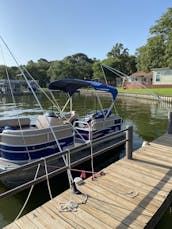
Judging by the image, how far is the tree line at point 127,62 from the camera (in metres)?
30.0

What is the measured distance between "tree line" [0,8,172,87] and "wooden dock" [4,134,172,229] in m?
8.97

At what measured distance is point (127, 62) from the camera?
5625 cm

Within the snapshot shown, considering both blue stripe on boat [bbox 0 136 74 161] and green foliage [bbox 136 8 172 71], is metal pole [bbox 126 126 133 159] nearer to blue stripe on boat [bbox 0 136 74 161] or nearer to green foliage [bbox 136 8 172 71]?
blue stripe on boat [bbox 0 136 74 161]

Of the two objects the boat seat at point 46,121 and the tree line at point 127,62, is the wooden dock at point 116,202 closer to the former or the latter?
the boat seat at point 46,121

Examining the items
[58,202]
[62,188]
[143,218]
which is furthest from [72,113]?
[143,218]

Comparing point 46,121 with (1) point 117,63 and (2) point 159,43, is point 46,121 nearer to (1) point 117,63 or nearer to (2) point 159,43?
(2) point 159,43

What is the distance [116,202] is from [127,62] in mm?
56416

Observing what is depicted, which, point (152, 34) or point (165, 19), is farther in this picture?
point (152, 34)

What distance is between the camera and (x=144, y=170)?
473cm

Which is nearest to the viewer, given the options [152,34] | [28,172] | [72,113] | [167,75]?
[28,172]

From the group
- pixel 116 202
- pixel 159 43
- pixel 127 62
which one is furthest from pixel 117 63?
pixel 116 202

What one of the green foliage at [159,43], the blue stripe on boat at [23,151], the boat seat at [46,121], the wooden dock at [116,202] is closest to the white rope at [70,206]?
the wooden dock at [116,202]

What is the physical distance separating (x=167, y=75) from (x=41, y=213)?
36649mm

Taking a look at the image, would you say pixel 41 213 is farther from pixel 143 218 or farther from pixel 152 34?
pixel 152 34
